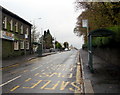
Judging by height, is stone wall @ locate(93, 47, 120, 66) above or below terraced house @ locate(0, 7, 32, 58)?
below

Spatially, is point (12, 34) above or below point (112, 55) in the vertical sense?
above

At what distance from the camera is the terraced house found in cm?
2533

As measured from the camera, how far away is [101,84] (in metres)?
7.42

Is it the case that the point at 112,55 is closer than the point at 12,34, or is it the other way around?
the point at 112,55

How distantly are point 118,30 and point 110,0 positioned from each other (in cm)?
490

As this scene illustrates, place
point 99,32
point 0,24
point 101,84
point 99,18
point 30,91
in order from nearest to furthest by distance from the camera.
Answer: point 30,91, point 101,84, point 99,32, point 99,18, point 0,24

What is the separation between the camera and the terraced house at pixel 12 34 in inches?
997

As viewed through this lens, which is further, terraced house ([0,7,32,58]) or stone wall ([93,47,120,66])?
terraced house ([0,7,32,58])

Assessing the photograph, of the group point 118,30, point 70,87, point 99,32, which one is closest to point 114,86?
point 70,87

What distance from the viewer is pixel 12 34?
92.9 ft

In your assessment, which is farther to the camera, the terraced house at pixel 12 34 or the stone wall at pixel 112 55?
the terraced house at pixel 12 34

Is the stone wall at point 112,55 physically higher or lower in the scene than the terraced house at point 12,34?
lower

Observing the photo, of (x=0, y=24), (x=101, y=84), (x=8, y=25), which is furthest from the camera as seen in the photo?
(x=8, y=25)

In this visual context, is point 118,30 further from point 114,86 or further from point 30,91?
point 30,91
